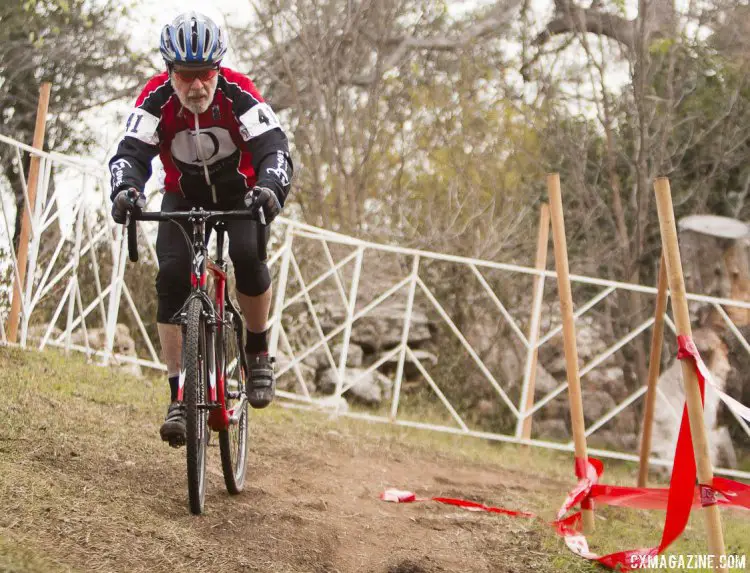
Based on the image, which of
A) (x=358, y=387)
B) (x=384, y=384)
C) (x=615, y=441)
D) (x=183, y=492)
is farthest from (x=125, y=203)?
(x=615, y=441)

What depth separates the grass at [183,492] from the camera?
3.44 meters

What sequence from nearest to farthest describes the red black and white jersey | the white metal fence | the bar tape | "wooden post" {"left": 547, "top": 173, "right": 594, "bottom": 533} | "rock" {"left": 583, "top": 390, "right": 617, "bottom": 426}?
the bar tape, the red black and white jersey, "wooden post" {"left": 547, "top": 173, "right": 594, "bottom": 533}, the white metal fence, "rock" {"left": 583, "top": 390, "right": 617, "bottom": 426}

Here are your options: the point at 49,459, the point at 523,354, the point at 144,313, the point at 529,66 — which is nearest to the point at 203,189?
the point at 49,459

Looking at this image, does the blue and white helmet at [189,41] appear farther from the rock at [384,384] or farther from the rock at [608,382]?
the rock at [608,382]

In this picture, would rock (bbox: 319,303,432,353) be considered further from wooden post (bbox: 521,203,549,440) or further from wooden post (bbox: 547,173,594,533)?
wooden post (bbox: 547,173,594,533)

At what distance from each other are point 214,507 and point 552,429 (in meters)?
7.87

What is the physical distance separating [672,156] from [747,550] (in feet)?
24.3

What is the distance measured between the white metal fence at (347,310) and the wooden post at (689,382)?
4.48 metres

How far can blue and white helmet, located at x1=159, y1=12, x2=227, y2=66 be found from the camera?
397 centimetres

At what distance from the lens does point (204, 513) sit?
13.1 ft

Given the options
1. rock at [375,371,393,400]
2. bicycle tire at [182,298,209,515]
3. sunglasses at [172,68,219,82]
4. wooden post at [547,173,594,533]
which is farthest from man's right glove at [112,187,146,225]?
rock at [375,371,393,400]

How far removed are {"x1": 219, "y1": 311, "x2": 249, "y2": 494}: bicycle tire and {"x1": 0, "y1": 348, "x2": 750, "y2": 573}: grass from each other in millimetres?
138

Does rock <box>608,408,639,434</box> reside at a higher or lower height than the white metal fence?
lower

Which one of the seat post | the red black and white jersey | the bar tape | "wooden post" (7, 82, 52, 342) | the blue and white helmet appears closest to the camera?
the bar tape
